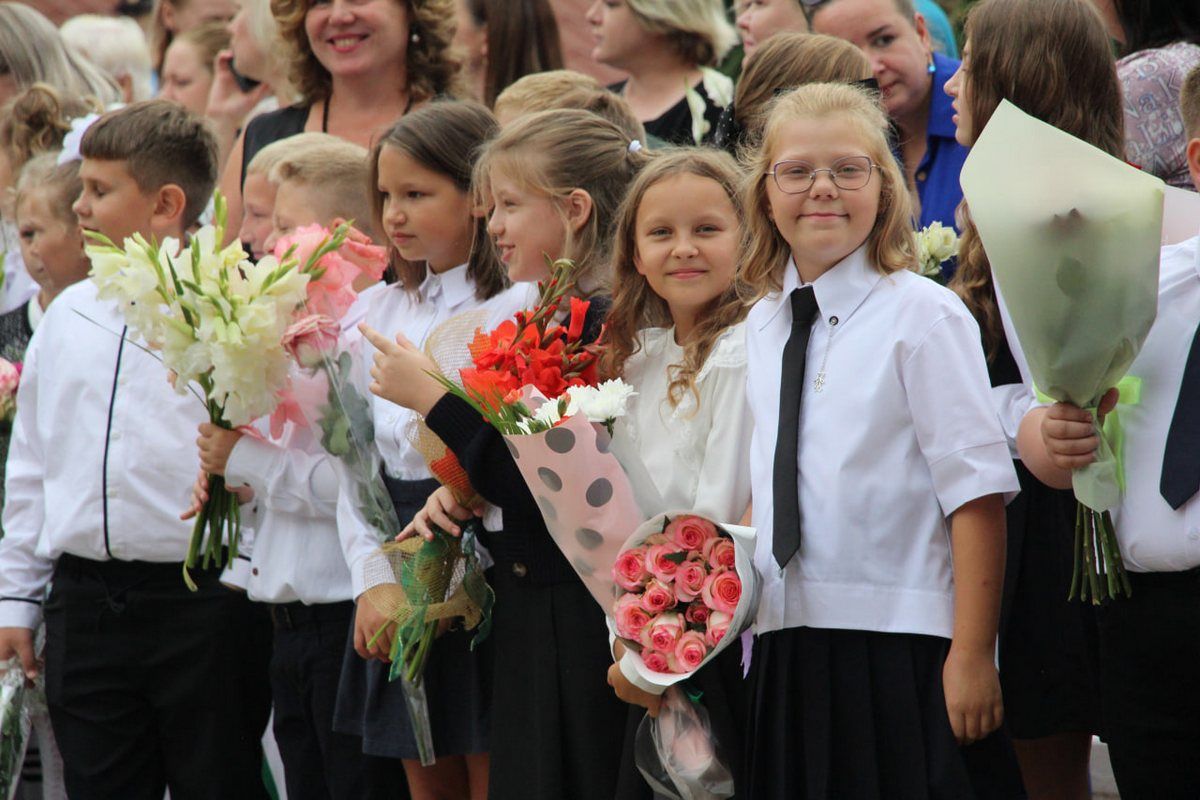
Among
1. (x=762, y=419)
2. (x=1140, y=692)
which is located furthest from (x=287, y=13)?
(x=1140, y=692)

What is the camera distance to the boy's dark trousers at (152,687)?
470 cm

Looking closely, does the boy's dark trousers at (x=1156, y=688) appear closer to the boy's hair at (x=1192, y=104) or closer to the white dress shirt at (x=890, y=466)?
the white dress shirt at (x=890, y=466)

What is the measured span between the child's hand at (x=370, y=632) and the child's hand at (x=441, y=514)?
260 mm

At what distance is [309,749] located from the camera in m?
4.52

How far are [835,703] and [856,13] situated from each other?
8.14 ft

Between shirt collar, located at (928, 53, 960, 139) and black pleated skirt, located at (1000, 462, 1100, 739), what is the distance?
133 centimetres

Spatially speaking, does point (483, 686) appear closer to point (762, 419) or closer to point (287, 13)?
point (762, 419)

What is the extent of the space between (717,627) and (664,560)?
0.19 meters

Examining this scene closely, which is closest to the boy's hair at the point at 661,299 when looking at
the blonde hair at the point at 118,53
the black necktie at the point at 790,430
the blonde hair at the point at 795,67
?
the black necktie at the point at 790,430

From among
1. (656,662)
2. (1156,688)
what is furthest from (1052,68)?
(656,662)

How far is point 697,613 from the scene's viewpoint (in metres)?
3.28

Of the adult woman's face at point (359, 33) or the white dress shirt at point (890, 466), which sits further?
the adult woman's face at point (359, 33)

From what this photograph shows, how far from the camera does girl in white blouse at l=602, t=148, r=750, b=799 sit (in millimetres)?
3479

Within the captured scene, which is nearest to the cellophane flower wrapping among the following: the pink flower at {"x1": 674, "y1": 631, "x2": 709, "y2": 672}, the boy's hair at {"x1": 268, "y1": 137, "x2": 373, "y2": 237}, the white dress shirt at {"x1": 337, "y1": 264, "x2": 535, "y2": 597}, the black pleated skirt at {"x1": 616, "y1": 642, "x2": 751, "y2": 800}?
the pink flower at {"x1": 674, "y1": 631, "x2": 709, "y2": 672}
